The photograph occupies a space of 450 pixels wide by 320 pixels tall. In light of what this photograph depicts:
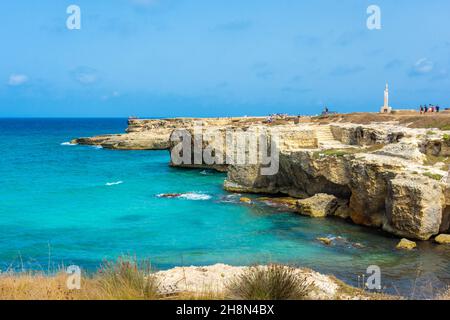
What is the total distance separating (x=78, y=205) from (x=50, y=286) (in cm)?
2034

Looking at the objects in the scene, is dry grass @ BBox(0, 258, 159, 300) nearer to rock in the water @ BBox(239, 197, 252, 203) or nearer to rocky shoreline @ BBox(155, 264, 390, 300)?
rocky shoreline @ BBox(155, 264, 390, 300)

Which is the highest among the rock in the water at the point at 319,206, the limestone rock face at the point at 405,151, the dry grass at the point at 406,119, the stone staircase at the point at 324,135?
the dry grass at the point at 406,119

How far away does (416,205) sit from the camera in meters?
18.0

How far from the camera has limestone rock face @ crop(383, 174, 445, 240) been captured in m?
17.9

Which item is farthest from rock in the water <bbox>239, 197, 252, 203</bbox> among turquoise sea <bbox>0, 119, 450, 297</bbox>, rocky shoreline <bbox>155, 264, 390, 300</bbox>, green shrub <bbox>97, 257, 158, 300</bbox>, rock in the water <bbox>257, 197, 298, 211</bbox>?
green shrub <bbox>97, 257, 158, 300</bbox>

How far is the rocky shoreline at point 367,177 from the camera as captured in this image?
18.3m

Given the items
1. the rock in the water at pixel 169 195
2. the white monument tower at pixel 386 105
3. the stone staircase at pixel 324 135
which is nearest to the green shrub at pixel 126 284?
the rock in the water at pixel 169 195

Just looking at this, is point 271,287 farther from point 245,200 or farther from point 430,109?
point 430,109

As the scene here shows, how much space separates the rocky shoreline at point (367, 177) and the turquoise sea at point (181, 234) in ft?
3.06

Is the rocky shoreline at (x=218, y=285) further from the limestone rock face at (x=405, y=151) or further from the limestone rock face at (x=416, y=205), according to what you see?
the limestone rock face at (x=405, y=151)

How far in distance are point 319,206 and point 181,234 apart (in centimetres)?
737

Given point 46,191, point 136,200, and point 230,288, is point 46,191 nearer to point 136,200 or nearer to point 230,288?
point 136,200

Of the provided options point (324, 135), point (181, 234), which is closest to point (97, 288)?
point (181, 234)

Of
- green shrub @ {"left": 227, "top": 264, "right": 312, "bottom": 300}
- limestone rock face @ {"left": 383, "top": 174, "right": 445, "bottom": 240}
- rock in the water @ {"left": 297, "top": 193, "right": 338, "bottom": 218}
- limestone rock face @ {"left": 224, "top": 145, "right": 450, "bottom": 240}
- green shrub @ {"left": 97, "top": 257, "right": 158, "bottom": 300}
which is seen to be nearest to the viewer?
green shrub @ {"left": 97, "top": 257, "right": 158, "bottom": 300}
